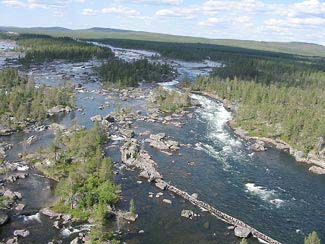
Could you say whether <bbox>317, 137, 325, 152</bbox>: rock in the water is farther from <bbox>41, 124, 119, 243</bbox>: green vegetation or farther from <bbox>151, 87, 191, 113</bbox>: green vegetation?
<bbox>41, 124, 119, 243</bbox>: green vegetation

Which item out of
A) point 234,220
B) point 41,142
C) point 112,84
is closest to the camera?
point 234,220

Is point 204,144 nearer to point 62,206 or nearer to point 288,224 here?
point 288,224

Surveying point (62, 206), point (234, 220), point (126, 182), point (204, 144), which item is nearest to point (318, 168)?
point (204, 144)

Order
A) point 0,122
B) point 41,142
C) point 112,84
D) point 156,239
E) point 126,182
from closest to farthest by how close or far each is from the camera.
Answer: point 156,239, point 126,182, point 41,142, point 0,122, point 112,84

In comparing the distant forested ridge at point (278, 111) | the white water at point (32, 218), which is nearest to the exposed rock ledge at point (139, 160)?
the white water at point (32, 218)

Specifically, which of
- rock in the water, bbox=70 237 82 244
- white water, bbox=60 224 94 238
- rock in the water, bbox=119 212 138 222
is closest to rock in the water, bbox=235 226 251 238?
rock in the water, bbox=119 212 138 222

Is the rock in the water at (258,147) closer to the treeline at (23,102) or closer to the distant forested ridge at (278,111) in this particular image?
the distant forested ridge at (278,111)

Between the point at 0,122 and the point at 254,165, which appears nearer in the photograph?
the point at 254,165

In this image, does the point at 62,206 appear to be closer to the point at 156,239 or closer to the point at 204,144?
the point at 156,239
